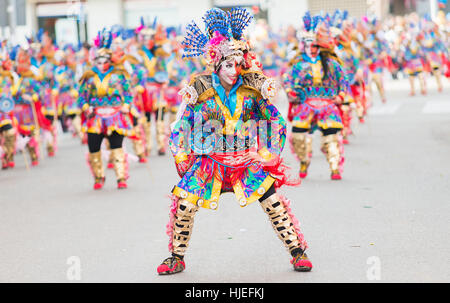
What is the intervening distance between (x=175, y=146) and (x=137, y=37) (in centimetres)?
870

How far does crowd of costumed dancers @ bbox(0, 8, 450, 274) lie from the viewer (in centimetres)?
582

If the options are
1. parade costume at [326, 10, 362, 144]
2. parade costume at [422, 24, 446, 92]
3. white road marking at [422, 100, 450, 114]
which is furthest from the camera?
parade costume at [422, 24, 446, 92]

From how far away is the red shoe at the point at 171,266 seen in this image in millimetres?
5895

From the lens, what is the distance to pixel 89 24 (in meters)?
Result: 39.1

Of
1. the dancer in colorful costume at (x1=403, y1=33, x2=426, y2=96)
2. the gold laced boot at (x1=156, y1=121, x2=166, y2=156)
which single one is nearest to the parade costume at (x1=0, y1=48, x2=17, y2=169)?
the gold laced boot at (x1=156, y1=121, x2=166, y2=156)

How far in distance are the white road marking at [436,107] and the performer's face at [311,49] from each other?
940 centimetres

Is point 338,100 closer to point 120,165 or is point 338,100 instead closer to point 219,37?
point 120,165

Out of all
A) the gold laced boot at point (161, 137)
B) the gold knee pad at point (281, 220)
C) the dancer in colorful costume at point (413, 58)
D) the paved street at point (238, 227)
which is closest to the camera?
the gold knee pad at point (281, 220)

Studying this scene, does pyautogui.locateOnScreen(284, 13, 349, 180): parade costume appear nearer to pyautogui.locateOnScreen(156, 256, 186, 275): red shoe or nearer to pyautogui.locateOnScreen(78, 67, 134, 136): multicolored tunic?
pyautogui.locateOnScreen(78, 67, 134, 136): multicolored tunic

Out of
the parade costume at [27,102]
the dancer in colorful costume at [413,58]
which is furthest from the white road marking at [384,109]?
the parade costume at [27,102]

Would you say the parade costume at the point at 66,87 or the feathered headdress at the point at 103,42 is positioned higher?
the feathered headdress at the point at 103,42

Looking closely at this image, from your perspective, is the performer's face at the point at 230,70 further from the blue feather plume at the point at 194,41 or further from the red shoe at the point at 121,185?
the red shoe at the point at 121,185

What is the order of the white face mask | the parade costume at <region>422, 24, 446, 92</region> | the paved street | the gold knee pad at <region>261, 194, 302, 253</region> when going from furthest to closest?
1. the parade costume at <region>422, 24, 446, 92</region>
2. the white face mask
3. the paved street
4. the gold knee pad at <region>261, 194, 302, 253</region>

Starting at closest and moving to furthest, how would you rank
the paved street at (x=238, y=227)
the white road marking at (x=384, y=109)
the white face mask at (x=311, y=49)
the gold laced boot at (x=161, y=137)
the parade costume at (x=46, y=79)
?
the paved street at (x=238, y=227), the white face mask at (x=311, y=49), the gold laced boot at (x=161, y=137), the parade costume at (x=46, y=79), the white road marking at (x=384, y=109)
